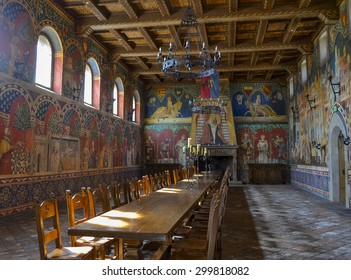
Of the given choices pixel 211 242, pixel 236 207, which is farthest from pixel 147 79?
pixel 211 242

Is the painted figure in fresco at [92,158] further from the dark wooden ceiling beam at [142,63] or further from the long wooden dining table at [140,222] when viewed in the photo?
Answer: the long wooden dining table at [140,222]

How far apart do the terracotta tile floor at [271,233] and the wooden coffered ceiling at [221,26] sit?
581cm

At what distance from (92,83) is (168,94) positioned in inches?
278

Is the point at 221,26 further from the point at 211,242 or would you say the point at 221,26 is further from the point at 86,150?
the point at 211,242

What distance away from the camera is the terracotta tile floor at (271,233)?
4.41m

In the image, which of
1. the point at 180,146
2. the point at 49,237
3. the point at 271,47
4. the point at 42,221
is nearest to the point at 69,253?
the point at 49,237

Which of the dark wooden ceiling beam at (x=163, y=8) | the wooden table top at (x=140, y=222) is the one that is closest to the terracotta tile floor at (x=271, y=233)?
the wooden table top at (x=140, y=222)

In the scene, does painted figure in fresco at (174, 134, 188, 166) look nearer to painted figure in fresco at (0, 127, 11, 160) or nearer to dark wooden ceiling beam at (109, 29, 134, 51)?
dark wooden ceiling beam at (109, 29, 134, 51)

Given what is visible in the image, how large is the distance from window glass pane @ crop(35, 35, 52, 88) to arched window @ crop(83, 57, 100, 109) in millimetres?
2453

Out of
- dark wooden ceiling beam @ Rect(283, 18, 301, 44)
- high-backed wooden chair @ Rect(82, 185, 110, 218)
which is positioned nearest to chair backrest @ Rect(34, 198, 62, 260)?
high-backed wooden chair @ Rect(82, 185, 110, 218)

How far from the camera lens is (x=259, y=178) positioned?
1708 cm

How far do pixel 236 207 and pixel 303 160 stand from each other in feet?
20.3

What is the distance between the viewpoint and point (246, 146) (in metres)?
17.5

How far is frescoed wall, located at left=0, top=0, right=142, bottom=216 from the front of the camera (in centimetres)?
697
